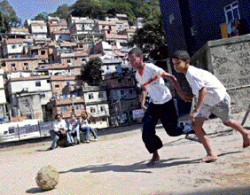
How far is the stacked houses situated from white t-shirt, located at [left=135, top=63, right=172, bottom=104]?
43.4 metres

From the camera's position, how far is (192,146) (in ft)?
22.2

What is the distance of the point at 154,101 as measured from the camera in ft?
18.3

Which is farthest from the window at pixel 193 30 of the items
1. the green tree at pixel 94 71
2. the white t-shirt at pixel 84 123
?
the green tree at pixel 94 71

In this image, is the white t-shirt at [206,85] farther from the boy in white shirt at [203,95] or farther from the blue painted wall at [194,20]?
the blue painted wall at [194,20]

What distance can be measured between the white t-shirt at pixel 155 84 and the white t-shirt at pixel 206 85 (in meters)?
0.67

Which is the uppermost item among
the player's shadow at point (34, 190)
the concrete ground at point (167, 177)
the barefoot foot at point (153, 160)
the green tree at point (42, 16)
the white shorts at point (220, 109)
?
the green tree at point (42, 16)

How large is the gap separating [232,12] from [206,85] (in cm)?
1884

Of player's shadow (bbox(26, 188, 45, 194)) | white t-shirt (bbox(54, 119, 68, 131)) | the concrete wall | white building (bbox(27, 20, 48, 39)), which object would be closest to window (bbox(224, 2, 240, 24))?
the concrete wall

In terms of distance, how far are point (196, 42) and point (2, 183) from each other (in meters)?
23.8

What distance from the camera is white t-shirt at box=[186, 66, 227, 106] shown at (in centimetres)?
479

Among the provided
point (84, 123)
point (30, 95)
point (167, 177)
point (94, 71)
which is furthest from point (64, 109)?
point (167, 177)

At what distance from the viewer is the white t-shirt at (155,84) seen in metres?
5.45

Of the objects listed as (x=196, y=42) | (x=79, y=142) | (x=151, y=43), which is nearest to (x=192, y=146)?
(x=79, y=142)

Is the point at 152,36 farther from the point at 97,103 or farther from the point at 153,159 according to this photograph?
the point at 153,159
